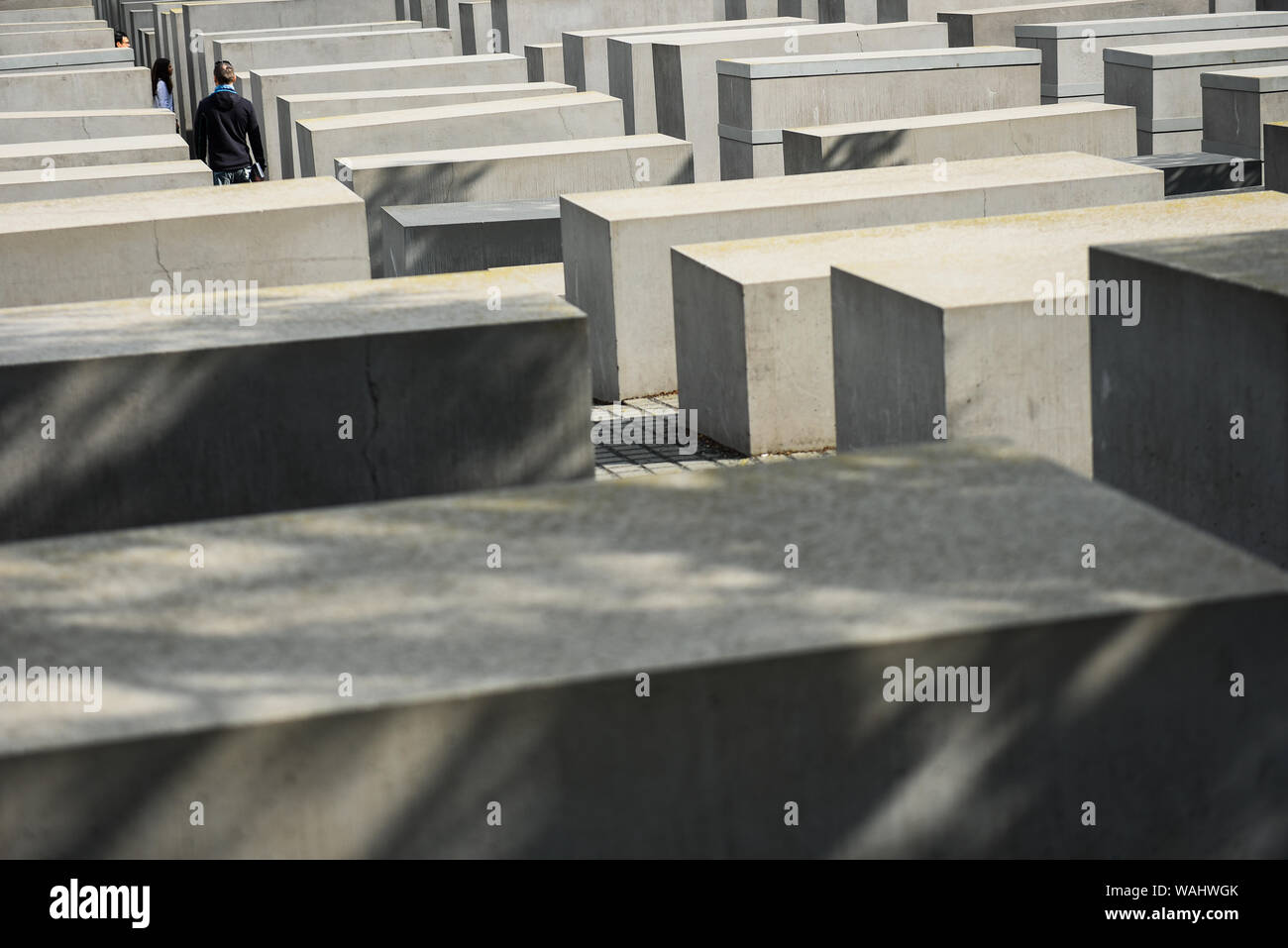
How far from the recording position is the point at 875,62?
14.7 m

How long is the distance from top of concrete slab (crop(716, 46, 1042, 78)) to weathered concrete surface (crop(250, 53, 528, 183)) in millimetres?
4706

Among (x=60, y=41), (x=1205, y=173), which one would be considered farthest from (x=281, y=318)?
(x=60, y=41)

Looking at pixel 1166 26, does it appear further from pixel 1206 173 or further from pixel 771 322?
pixel 771 322

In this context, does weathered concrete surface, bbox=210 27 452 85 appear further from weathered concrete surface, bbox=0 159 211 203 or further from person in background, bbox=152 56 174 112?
weathered concrete surface, bbox=0 159 211 203

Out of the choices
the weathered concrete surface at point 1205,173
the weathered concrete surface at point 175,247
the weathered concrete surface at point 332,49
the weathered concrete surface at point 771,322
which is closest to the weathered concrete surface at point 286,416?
the weathered concrete surface at point 771,322

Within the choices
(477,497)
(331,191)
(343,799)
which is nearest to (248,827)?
(343,799)

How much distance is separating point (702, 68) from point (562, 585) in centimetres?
1394

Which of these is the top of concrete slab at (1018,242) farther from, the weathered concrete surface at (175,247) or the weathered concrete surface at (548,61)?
the weathered concrete surface at (548,61)

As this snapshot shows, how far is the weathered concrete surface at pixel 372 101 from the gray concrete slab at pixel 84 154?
214 cm

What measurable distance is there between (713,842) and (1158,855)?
920 mm

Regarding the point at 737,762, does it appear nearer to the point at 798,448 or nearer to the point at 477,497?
the point at 477,497

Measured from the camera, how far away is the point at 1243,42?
15.5 m

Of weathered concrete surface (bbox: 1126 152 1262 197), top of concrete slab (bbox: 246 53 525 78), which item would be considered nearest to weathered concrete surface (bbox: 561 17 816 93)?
top of concrete slab (bbox: 246 53 525 78)

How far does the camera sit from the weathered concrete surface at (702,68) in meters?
16.7
